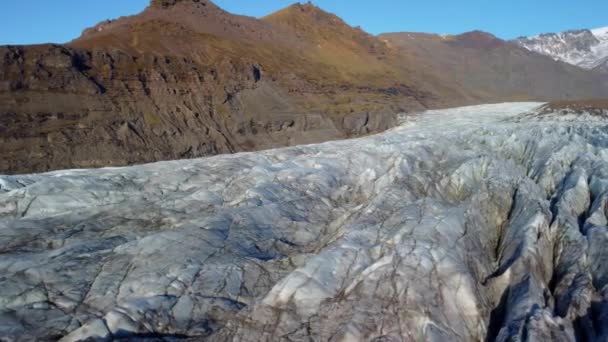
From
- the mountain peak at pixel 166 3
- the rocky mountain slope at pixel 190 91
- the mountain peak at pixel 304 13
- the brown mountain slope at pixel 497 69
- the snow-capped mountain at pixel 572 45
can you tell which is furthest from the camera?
the snow-capped mountain at pixel 572 45

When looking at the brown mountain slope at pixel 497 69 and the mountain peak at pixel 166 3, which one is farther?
the brown mountain slope at pixel 497 69

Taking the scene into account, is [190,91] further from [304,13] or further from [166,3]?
[304,13]

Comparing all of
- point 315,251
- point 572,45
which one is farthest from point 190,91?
point 572,45

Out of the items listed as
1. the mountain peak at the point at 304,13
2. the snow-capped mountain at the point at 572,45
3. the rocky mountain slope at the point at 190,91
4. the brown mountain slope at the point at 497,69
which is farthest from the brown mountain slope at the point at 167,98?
the snow-capped mountain at the point at 572,45

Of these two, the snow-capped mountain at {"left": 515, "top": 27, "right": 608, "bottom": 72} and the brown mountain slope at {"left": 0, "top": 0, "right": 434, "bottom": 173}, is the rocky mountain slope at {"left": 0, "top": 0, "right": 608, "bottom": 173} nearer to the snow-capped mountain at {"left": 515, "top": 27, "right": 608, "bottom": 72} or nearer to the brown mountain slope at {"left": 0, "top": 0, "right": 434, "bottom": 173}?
the brown mountain slope at {"left": 0, "top": 0, "right": 434, "bottom": 173}

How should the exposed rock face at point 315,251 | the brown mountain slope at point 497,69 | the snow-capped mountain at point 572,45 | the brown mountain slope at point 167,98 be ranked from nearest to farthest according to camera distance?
1. the exposed rock face at point 315,251
2. the brown mountain slope at point 167,98
3. the brown mountain slope at point 497,69
4. the snow-capped mountain at point 572,45

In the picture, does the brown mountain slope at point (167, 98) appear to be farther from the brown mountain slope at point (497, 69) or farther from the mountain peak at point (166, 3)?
the brown mountain slope at point (497, 69)
